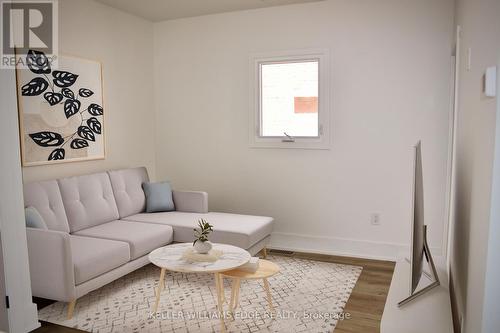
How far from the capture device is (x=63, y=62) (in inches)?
160

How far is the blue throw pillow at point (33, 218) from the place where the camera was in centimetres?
322

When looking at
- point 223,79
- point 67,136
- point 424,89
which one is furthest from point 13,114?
point 424,89

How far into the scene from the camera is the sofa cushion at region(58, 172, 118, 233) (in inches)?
152

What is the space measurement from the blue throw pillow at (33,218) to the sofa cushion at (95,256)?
30 centimetres

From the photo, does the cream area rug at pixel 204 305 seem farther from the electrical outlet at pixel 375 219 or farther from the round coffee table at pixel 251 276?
the electrical outlet at pixel 375 219

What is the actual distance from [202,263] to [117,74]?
282 centimetres

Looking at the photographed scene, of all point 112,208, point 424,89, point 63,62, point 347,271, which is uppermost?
point 63,62

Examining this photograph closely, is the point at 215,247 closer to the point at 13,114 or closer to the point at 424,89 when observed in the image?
the point at 13,114

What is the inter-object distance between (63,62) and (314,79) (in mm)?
2561

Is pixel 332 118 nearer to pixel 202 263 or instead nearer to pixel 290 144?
pixel 290 144

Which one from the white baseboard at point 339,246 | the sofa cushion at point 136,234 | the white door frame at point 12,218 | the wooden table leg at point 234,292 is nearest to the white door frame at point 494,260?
the wooden table leg at point 234,292

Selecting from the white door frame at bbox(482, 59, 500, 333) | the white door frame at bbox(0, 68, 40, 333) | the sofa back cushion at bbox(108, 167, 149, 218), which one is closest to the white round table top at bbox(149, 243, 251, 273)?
the white door frame at bbox(0, 68, 40, 333)

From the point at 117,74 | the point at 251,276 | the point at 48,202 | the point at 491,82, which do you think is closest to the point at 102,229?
the point at 48,202

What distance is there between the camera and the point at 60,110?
406 centimetres
